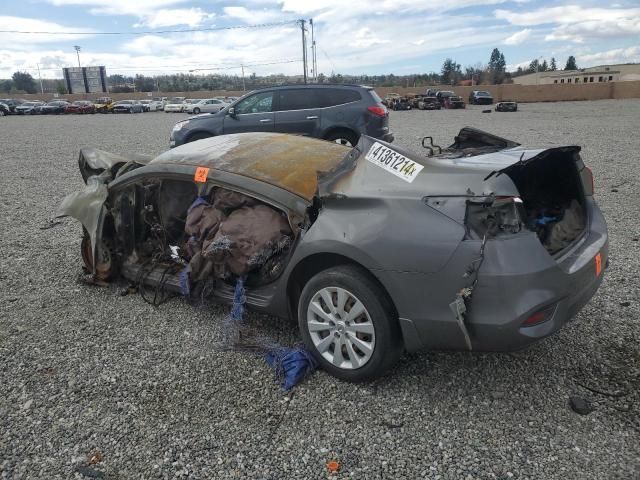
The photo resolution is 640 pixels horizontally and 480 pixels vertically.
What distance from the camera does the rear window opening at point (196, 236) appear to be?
3.64 meters

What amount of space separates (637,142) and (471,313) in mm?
14072

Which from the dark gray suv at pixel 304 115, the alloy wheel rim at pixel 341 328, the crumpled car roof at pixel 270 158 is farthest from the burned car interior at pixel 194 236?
the dark gray suv at pixel 304 115

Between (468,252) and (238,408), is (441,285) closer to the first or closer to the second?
(468,252)

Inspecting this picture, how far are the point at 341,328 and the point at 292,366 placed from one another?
432 mm

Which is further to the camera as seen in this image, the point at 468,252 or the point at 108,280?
the point at 108,280

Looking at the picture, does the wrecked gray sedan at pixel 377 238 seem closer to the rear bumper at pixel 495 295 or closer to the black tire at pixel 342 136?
the rear bumper at pixel 495 295

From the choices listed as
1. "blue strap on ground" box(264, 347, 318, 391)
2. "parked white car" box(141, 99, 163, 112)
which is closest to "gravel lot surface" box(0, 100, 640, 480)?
"blue strap on ground" box(264, 347, 318, 391)

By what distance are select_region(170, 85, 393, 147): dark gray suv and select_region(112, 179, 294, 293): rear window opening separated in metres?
7.11

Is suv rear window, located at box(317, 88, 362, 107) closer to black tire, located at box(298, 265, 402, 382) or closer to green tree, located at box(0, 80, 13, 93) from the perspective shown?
black tire, located at box(298, 265, 402, 382)

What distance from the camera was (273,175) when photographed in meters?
3.71

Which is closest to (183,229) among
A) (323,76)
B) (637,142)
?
(637,142)

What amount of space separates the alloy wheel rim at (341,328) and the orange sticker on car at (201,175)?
1312mm

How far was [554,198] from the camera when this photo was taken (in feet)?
11.5

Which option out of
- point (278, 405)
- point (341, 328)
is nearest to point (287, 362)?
point (278, 405)
